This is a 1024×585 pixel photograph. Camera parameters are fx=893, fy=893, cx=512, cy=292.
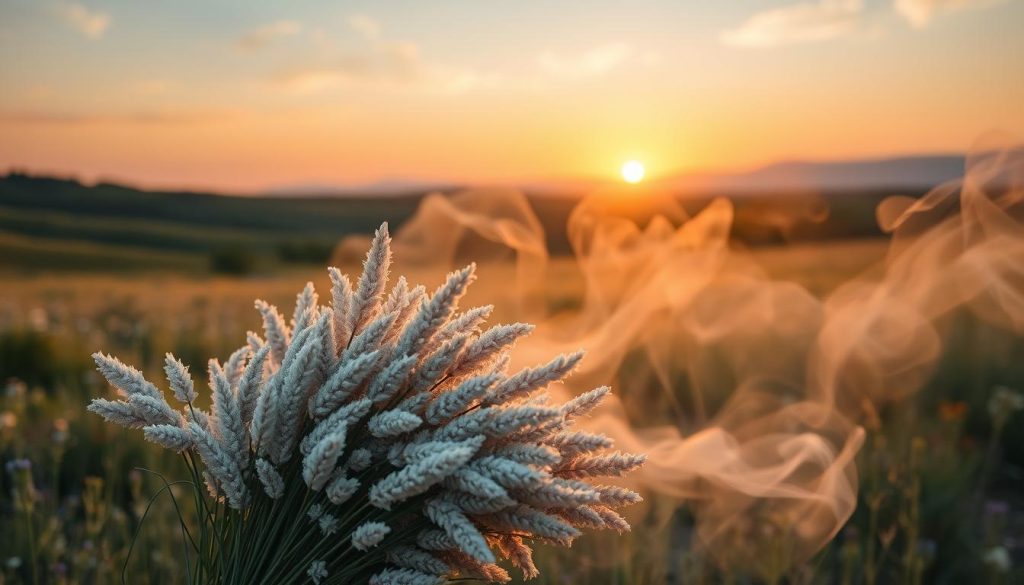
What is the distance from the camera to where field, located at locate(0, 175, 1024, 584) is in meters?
4.05

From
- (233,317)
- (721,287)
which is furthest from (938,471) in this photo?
(233,317)

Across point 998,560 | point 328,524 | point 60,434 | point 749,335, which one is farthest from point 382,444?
point 749,335

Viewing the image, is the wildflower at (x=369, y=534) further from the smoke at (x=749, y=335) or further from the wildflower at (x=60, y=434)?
the wildflower at (x=60, y=434)

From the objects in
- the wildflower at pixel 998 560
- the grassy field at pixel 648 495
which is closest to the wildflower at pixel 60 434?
the grassy field at pixel 648 495

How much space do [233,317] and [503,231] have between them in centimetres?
436

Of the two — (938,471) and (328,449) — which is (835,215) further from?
(328,449)

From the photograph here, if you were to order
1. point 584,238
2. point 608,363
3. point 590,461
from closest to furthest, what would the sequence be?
point 590,461
point 608,363
point 584,238

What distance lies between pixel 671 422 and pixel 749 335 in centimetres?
231

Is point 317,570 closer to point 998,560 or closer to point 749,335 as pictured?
point 998,560

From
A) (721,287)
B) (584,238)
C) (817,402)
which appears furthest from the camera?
(721,287)

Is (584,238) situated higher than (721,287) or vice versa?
(584,238)

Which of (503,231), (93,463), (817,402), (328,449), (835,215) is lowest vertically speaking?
(835,215)

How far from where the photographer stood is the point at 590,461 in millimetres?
1763

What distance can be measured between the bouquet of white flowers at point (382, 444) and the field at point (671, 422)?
0.33 meters
